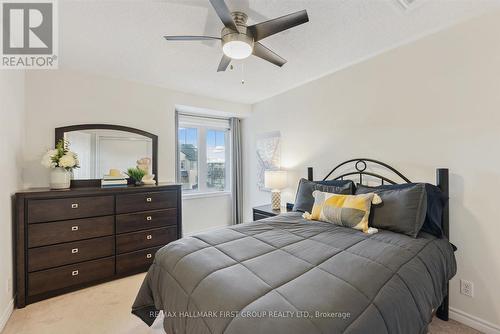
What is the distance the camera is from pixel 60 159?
240 cm

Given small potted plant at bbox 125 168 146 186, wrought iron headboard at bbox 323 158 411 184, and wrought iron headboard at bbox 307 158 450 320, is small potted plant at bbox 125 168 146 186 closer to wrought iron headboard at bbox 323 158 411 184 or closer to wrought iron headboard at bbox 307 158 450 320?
wrought iron headboard at bbox 307 158 450 320

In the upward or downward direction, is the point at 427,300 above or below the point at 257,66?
A: below

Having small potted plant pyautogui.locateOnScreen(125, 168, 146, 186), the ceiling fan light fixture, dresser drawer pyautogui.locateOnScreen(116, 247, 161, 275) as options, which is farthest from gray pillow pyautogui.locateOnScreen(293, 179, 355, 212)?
small potted plant pyautogui.locateOnScreen(125, 168, 146, 186)

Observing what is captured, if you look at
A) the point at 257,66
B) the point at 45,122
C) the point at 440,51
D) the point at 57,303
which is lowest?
the point at 57,303

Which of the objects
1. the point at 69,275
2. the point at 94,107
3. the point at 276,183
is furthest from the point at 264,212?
the point at 94,107

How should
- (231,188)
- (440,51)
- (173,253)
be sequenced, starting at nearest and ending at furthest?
(173,253), (440,51), (231,188)

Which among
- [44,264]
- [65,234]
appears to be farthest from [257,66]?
[44,264]

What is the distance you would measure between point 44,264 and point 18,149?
118cm

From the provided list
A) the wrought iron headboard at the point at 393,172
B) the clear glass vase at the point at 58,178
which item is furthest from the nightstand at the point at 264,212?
the clear glass vase at the point at 58,178

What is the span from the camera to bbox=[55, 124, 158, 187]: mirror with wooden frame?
2.74 metres

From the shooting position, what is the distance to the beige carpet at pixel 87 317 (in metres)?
1.81

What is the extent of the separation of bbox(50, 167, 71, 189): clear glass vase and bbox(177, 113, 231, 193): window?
1.70 metres

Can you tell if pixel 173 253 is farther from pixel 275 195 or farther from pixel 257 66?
pixel 257 66

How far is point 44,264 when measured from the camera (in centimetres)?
220
